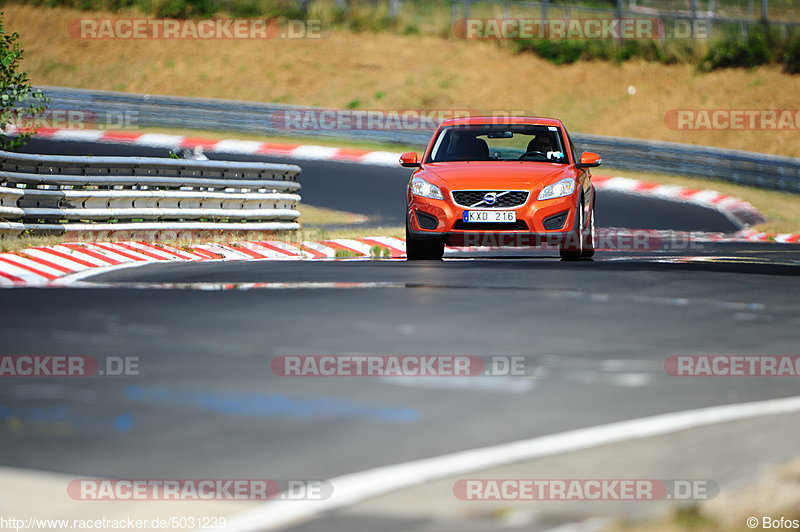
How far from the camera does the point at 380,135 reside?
3484 cm

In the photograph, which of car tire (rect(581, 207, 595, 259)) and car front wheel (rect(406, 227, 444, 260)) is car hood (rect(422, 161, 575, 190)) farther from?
car tire (rect(581, 207, 595, 259))

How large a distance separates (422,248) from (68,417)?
31.2 feet

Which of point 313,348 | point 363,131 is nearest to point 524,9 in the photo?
point 363,131

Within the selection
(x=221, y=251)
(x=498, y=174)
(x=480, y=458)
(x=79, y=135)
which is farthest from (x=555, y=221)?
(x=79, y=135)

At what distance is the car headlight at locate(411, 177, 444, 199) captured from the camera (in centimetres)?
1523

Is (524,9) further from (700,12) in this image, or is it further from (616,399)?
(616,399)

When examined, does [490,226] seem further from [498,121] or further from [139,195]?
[139,195]

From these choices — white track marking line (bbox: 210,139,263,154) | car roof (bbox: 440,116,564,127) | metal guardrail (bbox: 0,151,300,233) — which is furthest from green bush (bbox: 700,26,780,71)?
car roof (bbox: 440,116,564,127)

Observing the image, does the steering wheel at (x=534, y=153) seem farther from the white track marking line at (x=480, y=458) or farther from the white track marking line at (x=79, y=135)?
the white track marking line at (x=79, y=135)

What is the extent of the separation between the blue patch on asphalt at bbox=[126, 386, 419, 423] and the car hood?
28.5 feet

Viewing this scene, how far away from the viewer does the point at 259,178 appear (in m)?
21.2

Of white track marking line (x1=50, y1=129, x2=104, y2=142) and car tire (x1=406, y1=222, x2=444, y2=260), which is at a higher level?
white track marking line (x1=50, y1=129, x2=104, y2=142)

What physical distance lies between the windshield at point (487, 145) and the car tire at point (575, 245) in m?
0.87

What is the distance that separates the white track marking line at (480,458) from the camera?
4535 mm
